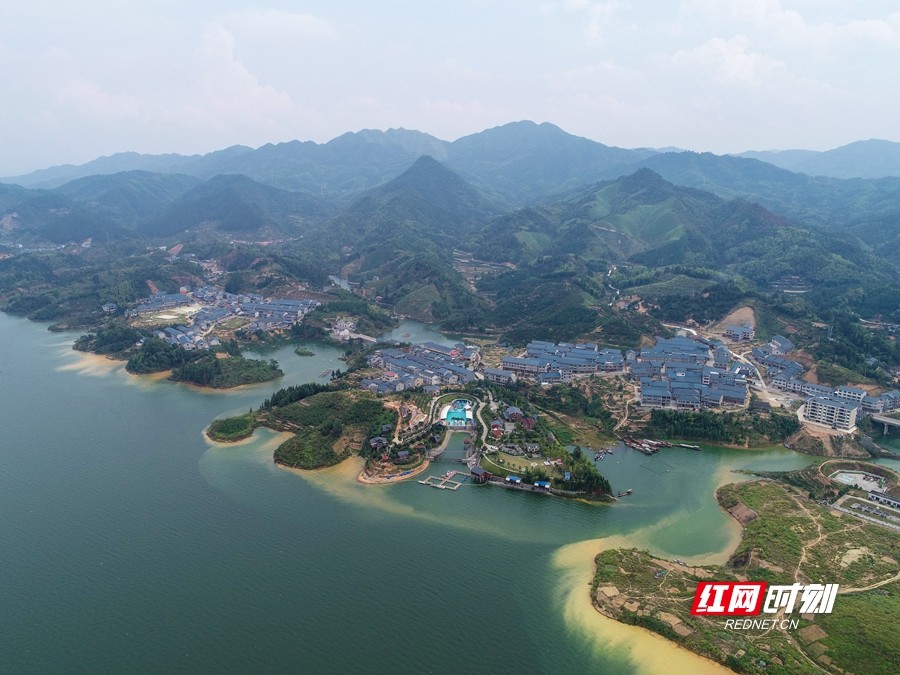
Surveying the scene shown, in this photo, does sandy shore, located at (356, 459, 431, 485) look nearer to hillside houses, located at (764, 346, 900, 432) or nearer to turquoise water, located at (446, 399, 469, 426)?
turquoise water, located at (446, 399, 469, 426)

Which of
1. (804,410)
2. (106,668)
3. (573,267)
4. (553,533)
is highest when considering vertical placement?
(573,267)

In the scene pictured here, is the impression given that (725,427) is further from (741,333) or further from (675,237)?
(675,237)

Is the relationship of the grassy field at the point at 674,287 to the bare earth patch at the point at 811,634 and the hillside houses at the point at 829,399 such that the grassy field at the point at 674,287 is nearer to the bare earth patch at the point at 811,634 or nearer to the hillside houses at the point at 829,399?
the hillside houses at the point at 829,399

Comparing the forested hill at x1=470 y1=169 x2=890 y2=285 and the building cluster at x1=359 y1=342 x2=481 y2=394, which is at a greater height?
the forested hill at x1=470 y1=169 x2=890 y2=285

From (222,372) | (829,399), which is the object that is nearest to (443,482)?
(222,372)

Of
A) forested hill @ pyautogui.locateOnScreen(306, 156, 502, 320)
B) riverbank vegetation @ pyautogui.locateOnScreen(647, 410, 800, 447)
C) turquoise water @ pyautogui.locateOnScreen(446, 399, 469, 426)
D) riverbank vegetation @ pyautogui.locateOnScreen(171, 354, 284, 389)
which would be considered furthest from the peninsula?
forested hill @ pyautogui.locateOnScreen(306, 156, 502, 320)

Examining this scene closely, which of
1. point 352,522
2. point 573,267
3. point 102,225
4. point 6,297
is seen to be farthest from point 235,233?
point 352,522

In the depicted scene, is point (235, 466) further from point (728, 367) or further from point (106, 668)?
point (728, 367)

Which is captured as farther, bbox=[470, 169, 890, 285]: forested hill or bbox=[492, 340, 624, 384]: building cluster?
bbox=[470, 169, 890, 285]: forested hill
